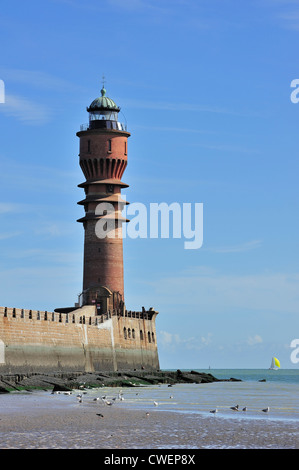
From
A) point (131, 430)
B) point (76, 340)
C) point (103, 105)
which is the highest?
point (103, 105)

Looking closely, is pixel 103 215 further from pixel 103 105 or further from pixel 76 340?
pixel 76 340

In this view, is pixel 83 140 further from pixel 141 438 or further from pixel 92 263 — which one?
pixel 141 438

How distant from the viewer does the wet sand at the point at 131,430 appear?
23058mm

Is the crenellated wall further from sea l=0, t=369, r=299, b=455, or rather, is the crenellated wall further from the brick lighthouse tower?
sea l=0, t=369, r=299, b=455

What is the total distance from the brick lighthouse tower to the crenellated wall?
2490 mm

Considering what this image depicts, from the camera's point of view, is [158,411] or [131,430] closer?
[131,430]

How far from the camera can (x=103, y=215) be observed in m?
70.4

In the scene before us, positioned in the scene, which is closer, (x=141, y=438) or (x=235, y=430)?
(x=141, y=438)

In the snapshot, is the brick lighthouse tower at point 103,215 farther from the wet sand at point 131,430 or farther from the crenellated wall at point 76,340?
the wet sand at point 131,430

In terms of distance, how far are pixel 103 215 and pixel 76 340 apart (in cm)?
1400

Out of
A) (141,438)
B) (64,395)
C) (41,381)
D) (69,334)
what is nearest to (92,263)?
(69,334)

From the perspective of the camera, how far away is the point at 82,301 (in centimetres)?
7106

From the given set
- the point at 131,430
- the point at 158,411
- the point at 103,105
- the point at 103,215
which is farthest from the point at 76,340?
the point at 131,430
